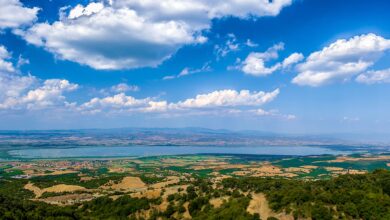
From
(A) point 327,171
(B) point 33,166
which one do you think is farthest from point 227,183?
(B) point 33,166

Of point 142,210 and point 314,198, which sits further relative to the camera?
point 142,210

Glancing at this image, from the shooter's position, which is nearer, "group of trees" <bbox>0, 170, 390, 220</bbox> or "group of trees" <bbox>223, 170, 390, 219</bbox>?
"group of trees" <bbox>223, 170, 390, 219</bbox>

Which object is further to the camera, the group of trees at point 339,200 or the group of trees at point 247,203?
the group of trees at point 247,203

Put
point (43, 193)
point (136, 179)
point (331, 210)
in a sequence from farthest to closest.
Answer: point (136, 179), point (43, 193), point (331, 210)

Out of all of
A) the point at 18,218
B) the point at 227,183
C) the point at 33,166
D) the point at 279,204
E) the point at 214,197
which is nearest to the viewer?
the point at 18,218

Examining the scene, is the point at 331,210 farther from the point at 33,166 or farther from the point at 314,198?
the point at 33,166

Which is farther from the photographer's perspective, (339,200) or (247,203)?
(247,203)

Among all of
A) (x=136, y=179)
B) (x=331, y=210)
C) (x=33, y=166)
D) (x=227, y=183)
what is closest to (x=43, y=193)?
(x=136, y=179)

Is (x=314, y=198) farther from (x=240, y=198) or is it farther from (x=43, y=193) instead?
(x=43, y=193)

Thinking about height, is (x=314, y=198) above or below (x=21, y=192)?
above

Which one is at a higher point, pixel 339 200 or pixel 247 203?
pixel 339 200
